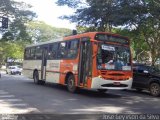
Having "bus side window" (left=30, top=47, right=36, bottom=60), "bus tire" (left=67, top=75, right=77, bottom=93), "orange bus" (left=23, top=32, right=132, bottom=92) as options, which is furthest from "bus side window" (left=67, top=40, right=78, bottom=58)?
"bus side window" (left=30, top=47, right=36, bottom=60)

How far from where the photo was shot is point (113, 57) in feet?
53.2

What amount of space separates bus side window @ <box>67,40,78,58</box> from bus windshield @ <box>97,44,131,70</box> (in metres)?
1.96

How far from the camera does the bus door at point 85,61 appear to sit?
16156 mm

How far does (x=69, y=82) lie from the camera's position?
1805 centimetres

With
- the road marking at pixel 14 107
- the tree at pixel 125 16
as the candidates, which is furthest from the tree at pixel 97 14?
the road marking at pixel 14 107

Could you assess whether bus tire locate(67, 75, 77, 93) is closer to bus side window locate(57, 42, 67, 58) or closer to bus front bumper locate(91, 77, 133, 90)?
bus side window locate(57, 42, 67, 58)

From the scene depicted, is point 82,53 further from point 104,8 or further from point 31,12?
point 31,12

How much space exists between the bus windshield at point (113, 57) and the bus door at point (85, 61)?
0.51m

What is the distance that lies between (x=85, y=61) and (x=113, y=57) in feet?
4.48

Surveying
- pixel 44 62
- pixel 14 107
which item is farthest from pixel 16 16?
pixel 14 107

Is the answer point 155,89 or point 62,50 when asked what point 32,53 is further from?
point 155,89

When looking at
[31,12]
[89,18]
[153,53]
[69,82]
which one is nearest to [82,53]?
[69,82]

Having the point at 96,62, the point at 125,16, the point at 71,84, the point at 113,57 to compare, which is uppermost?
the point at 125,16

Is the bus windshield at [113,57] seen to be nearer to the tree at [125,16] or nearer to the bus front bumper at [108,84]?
the bus front bumper at [108,84]
